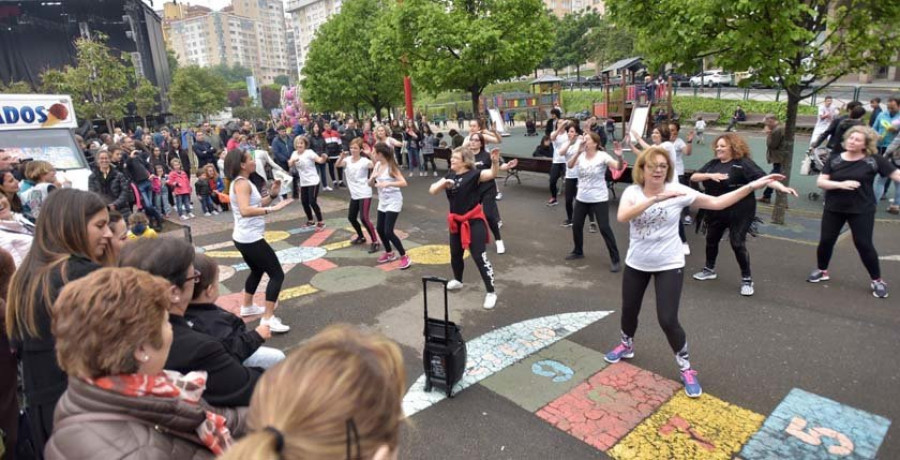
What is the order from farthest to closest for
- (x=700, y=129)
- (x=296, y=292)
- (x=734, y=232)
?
(x=700, y=129)
(x=296, y=292)
(x=734, y=232)

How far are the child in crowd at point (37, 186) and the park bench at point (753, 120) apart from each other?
2433cm

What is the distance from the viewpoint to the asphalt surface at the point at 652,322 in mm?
3789

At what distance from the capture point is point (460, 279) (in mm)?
6551

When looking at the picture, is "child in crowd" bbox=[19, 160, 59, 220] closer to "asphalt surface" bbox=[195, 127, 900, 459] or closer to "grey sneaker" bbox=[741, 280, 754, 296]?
"asphalt surface" bbox=[195, 127, 900, 459]

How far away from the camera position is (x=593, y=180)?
7168mm

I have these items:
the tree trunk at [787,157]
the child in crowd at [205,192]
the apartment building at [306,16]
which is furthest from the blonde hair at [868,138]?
the apartment building at [306,16]

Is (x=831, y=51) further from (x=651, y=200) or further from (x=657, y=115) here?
(x=657, y=115)

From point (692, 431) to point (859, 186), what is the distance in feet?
12.3

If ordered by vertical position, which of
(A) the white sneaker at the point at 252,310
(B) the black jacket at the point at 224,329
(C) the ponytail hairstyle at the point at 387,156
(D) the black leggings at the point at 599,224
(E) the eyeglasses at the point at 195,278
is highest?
(C) the ponytail hairstyle at the point at 387,156

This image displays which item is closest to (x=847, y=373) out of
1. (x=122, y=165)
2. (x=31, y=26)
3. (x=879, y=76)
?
(x=122, y=165)

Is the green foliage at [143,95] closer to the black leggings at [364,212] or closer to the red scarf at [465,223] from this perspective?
the black leggings at [364,212]

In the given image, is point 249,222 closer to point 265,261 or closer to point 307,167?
point 265,261

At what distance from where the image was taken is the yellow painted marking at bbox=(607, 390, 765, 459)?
3445 mm

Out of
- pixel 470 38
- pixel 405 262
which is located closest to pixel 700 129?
pixel 470 38
